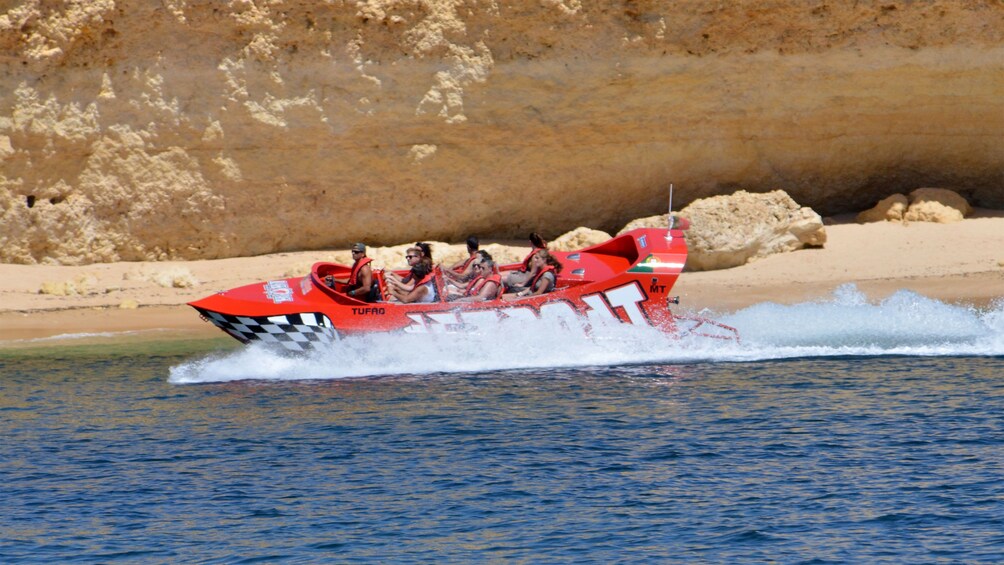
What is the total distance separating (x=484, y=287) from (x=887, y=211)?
939cm

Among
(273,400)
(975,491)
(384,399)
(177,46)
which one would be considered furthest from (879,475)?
(177,46)

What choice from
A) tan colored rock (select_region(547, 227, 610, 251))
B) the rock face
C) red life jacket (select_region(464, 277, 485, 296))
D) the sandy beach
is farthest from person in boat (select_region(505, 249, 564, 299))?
the rock face

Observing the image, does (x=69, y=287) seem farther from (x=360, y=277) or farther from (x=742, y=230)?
(x=742, y=230)

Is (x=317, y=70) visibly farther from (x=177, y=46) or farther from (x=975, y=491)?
(x=975, y=491)

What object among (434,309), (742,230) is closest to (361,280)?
(434,309)

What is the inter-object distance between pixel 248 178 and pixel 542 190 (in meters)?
4.78

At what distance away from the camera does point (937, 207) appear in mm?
21281

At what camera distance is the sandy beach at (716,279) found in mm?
18266

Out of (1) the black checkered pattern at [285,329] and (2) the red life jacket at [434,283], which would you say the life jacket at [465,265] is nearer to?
(2) the red life jacket at [434,283]

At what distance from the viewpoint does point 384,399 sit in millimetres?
13055

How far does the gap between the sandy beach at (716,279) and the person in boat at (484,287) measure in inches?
161

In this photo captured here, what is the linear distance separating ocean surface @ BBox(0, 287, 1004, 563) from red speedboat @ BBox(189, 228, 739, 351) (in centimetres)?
18

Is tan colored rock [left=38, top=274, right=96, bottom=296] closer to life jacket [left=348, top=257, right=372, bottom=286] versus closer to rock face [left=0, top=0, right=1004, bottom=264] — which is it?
rock face [left=0, top=0, right=1004, bottom=264]

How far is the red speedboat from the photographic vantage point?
14.4 meters
